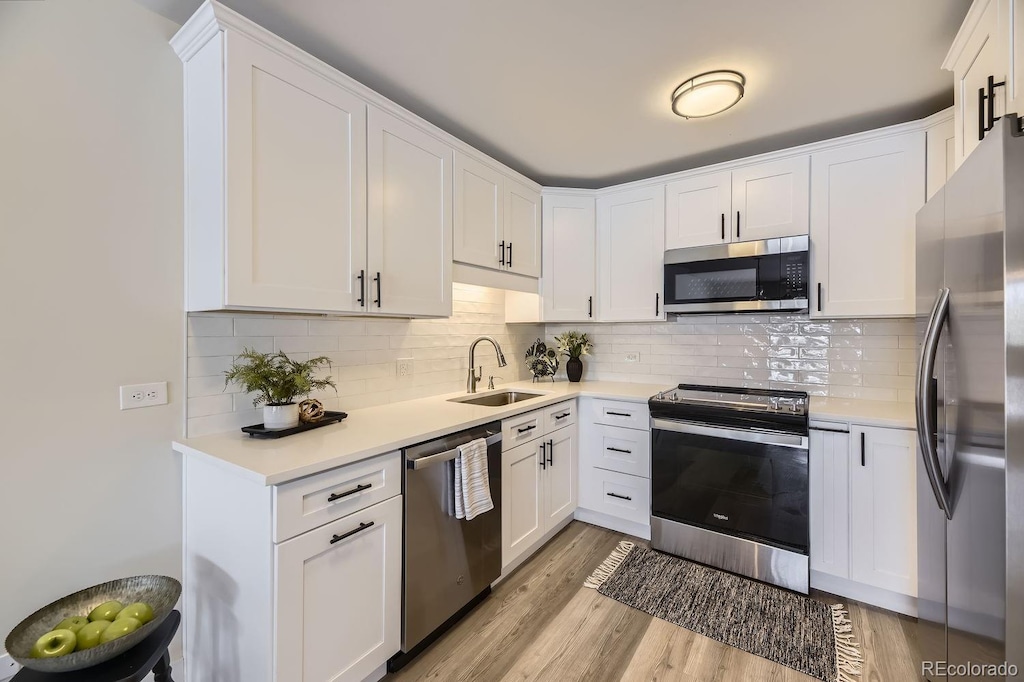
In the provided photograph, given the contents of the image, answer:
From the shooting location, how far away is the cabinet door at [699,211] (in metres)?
2.75

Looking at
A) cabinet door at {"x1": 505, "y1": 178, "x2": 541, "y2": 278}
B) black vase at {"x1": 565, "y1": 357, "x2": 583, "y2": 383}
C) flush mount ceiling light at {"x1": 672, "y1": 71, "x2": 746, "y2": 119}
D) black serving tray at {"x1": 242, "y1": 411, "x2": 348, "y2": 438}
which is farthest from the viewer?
black vase at {"x1": 565, "y1": 357, "x2": 583, "y2": 383}

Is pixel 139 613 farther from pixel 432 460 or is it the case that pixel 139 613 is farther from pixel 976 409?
pixel 976 409

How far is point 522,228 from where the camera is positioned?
2998 millimetres

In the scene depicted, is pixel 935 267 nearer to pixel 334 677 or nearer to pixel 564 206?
pixel 564 206

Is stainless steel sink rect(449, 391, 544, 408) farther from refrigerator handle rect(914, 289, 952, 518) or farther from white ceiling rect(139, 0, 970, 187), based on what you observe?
refrigerator handle rect(914, 289, 952, 518)

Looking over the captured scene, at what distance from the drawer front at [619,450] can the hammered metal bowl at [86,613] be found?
2270mm

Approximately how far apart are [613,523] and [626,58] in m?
2.72

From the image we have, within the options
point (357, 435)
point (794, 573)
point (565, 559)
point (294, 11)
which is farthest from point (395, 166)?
point (794, 573)

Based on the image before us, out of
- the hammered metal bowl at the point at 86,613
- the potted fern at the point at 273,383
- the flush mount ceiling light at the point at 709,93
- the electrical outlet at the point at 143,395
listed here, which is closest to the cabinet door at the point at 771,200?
the flush mount ceiling light at the point at 709,93

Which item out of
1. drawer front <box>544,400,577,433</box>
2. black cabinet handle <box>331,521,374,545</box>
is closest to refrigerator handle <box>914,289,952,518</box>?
drawer front <box>544,400,577,433</box>

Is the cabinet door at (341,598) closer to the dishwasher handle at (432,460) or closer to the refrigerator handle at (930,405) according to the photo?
the dishwasher handle at (432,460)

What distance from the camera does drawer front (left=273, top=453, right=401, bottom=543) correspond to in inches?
51.6

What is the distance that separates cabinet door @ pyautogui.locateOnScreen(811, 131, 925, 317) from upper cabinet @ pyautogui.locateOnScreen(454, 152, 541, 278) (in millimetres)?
1745

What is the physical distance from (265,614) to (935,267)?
2.41m
